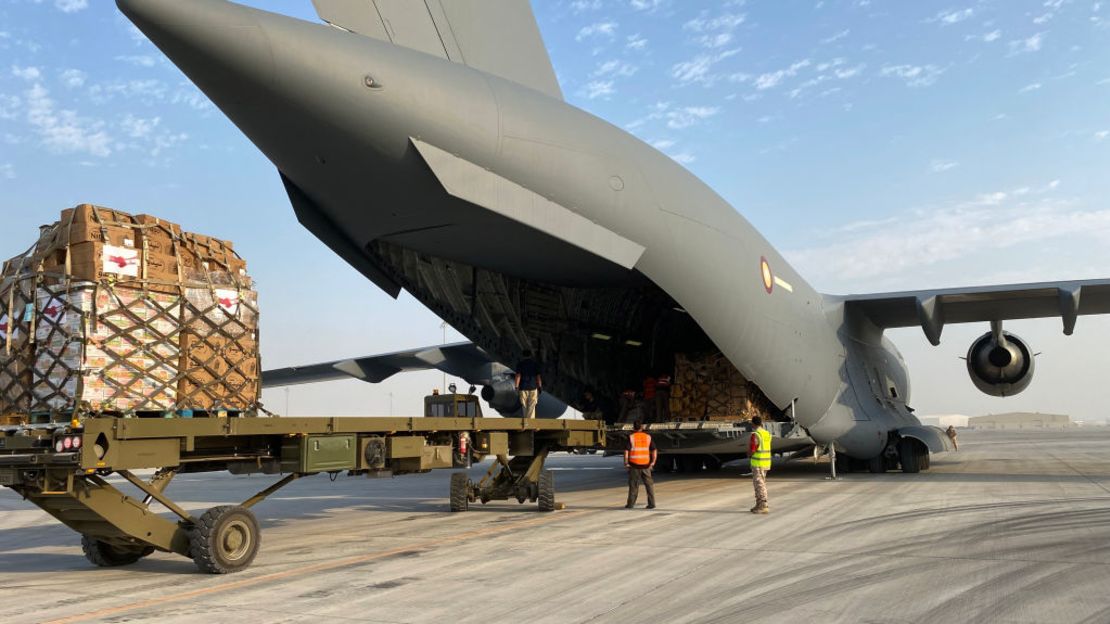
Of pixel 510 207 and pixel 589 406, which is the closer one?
pixel 510 207

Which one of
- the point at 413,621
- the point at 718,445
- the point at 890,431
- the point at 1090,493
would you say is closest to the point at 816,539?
the point at 413,621

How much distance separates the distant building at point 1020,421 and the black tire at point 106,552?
14060 cm

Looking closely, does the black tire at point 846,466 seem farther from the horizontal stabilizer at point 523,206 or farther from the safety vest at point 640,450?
the horizontal stabilizer at point 523,206

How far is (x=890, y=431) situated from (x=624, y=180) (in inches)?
419

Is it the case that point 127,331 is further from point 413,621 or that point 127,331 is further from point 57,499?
point 413,621

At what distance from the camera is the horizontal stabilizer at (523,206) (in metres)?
8.89

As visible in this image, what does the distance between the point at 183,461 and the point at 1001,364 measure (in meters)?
17.7

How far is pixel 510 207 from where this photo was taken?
9.52m

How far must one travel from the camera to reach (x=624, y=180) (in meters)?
10.7

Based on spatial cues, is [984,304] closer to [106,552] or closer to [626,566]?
[626,566]

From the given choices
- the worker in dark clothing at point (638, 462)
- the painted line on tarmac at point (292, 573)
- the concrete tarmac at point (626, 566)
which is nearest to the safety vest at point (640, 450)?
the worker in dark clothing at point (638, 462)

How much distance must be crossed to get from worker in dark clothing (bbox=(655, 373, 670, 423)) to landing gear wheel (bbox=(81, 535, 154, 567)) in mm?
10168

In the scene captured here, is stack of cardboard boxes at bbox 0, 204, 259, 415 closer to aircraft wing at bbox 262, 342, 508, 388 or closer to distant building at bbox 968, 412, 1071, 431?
aircraft wing at bbox 262, 342, 508, 388

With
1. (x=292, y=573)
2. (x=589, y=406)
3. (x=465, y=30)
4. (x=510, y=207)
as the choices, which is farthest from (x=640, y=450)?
(x=465, y=30)
